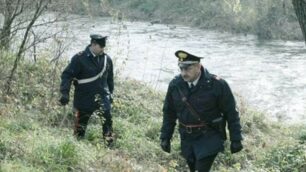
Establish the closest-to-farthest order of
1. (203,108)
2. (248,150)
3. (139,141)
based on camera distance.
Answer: (203,108) → (139,141) → (248,150)

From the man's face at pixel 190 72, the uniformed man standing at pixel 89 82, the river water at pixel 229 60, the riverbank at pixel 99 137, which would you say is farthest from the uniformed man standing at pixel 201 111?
the river water at pixel 229 60

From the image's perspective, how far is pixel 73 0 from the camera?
12.3 meters

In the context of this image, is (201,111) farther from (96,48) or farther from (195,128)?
(96,48)

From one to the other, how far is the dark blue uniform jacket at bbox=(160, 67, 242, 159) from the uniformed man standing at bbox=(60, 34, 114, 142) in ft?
7.35

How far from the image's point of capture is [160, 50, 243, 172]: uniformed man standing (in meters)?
5.70

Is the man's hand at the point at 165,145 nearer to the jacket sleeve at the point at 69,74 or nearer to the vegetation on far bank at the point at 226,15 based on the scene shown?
the jacket sleeve at the point at 69,74

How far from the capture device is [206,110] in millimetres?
5746

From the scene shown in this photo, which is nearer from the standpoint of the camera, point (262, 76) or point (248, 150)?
point (248, 150)

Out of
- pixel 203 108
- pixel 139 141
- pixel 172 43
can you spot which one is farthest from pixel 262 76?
pixel 203 108

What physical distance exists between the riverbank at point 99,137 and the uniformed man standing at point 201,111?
0.98 meters

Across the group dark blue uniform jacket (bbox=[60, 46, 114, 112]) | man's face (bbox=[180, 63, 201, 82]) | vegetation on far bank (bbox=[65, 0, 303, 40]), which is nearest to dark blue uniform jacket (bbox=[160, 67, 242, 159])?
man's face (bbox=[180, 63, 201, 82])

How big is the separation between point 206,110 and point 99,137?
3.25 meters

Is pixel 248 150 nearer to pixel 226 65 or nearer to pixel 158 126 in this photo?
pixel 158 126

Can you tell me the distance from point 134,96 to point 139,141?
3.83 meters
